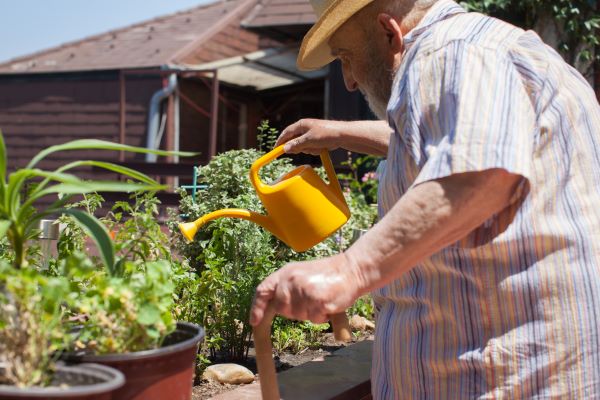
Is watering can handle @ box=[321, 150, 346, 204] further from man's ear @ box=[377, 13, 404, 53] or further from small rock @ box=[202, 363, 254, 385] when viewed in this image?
small rock @ box=[202, 363, 254, 385]

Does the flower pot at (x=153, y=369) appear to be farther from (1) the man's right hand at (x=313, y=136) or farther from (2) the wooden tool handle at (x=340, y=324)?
(1) the man's right hand at (x=313, y=136)

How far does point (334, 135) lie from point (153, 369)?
3.90ft

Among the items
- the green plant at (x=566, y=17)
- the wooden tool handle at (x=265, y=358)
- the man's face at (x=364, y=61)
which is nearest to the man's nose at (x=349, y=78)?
the man's face at (x=364, y=61)

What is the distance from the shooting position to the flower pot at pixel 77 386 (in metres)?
0.97

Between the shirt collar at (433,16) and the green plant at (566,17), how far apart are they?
570 cm

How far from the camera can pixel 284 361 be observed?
2.91 meters

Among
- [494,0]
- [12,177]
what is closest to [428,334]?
[12,177]

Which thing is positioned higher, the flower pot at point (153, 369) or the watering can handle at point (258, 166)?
the watering can handle at point (258, 166)

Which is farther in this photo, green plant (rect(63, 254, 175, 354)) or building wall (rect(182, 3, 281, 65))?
building wall (rect(182, 3, 281, 65))

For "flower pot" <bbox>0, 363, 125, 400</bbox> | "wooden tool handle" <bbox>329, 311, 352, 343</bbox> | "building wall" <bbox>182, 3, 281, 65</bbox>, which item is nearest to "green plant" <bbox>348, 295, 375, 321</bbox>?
"wooden tool handle" <bbox>329, 311, 352, 343</bbox>

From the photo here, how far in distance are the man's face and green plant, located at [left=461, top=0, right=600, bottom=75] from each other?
5593 mm

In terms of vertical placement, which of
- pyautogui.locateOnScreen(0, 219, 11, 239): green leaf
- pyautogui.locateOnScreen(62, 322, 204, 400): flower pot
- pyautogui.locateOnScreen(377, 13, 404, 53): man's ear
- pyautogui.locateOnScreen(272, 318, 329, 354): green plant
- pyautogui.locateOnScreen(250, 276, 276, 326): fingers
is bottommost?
pyautogui.locateOnScreen(272, 318, 329, 354): green plant

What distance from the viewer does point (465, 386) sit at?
1.58 metres

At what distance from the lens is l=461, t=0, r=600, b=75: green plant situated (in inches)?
271
